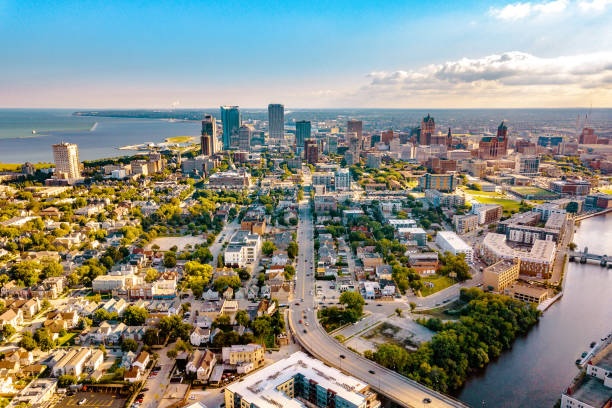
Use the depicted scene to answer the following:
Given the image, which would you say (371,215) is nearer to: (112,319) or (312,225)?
(312,225)

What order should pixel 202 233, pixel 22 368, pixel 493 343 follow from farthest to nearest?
pixel 202 233 < pixel 493 343 < pixel 22 368

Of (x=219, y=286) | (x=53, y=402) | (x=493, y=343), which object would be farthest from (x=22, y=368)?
(x=493, y=343)

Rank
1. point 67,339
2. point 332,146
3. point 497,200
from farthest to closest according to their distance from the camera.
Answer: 1. point 332,146
2. point 497,200
3. point 67,339

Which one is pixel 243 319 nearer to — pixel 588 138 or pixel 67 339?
pixel 67 339

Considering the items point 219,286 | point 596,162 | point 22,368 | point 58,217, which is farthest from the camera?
point 596,162

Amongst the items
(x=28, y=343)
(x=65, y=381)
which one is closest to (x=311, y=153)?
(x=28, y=343)

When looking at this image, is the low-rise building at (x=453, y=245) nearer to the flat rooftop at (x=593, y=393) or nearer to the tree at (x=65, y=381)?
the flat rooftop at (x=593, y=393)

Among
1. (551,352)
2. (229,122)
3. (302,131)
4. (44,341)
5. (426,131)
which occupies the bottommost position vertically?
(551,352)
